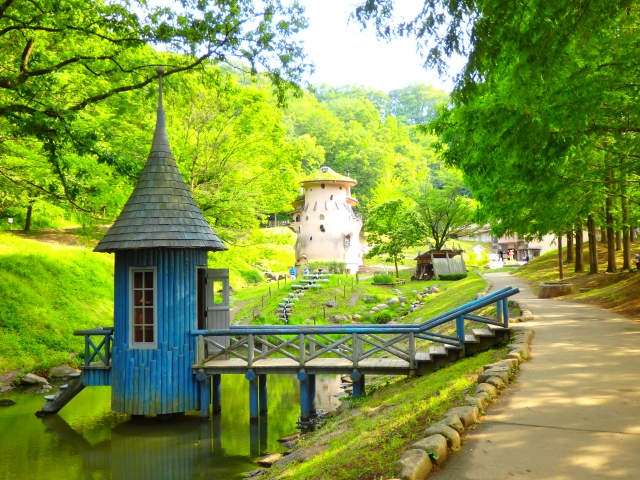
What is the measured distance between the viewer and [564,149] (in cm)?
915

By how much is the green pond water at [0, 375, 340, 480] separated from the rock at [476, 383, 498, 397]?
179 inches

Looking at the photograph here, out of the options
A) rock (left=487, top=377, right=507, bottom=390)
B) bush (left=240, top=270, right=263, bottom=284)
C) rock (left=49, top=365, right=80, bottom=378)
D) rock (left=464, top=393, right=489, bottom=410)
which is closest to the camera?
rock (left=464, top=393, right=489, bottom=410)

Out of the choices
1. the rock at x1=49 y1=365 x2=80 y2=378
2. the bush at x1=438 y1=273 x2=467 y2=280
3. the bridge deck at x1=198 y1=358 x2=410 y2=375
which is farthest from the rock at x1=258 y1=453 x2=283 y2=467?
the bush at x1=438 y1=273 x2=467 y2=280

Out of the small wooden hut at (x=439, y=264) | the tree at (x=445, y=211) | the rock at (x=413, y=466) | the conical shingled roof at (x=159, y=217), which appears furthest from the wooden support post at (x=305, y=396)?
the tree at (x=445, y=211)

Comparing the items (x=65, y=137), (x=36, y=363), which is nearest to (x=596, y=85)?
(x=65, y=137)

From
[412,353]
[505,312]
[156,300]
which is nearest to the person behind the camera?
[505,312]

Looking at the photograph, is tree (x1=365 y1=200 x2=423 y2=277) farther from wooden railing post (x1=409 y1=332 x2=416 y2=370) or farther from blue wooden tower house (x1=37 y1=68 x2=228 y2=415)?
wooden railing post (x1=409 y1=332 x2=416 y2=370)

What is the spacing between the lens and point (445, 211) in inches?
1665

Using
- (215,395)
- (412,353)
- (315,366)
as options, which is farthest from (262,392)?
(412,353)

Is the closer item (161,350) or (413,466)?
(413,466)

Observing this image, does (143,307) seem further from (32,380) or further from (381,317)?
(381,317)

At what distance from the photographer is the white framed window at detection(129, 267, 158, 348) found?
491 inches

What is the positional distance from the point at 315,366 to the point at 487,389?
18.3ft

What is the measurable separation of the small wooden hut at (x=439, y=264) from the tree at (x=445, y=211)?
155 centimetres
